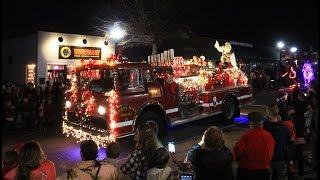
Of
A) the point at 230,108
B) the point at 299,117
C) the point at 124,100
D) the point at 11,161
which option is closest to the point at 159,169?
the point at 11,161

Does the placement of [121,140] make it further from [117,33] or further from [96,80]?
[117,33]

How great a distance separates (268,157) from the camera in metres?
5.39

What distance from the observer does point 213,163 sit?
481 cm

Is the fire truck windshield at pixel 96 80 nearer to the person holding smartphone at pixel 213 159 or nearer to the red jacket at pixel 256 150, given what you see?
the red jacket at pixel 256 150

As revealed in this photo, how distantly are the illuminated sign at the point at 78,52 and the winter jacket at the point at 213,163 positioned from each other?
1934cm

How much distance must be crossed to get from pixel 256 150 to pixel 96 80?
656 cm

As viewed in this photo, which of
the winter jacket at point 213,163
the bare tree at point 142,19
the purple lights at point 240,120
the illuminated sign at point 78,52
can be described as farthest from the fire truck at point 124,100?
the bare tree at point 142,19

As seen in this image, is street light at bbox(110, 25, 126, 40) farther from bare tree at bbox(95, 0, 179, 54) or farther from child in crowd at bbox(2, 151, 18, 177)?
child in crowd at bbox(2, 151, 18, 177)

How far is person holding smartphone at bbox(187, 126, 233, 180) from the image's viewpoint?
4.82m

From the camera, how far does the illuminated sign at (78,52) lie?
23172mm

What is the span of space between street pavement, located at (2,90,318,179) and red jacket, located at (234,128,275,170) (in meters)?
3.60

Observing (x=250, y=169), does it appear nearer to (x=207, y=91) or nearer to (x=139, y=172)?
(x=139, y=172)

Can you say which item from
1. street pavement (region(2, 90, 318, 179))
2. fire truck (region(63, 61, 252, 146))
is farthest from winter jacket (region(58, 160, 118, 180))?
fire truck (region(63, 61, 252, 146))

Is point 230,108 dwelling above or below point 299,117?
below
